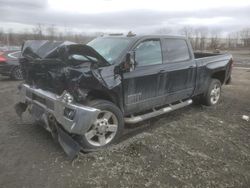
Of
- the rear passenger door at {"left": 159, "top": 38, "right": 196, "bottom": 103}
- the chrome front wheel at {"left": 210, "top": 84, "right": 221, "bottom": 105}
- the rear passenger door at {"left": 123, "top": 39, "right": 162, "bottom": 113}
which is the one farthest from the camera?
the chrome front wheel at {"left": 210, "top": 84, "right": 221, "bottom": 105}

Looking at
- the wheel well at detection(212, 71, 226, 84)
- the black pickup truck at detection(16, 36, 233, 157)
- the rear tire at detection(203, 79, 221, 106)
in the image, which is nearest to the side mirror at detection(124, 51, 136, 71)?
the black pickup truck at detection(16, 36, 233, 157)

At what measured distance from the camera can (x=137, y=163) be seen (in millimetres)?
3877

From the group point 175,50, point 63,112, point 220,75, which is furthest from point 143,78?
point 220,75

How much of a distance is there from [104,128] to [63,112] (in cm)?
73

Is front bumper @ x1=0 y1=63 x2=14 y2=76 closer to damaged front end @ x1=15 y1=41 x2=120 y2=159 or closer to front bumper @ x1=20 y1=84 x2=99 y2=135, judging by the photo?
damaged front end @ x1=15 y1=41 x2=120 y2=159

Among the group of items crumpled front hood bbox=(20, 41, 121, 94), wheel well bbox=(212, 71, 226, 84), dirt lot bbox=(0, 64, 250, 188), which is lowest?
dirt lot bbox=(0, 64, 250, 188)

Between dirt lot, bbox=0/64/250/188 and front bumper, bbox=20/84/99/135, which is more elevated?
front bumper, bbox=20/84/99/135

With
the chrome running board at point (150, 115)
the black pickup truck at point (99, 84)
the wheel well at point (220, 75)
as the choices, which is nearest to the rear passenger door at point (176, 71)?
the black pickup truck at point (99, 84)

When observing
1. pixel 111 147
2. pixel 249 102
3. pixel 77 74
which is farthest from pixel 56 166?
pixel 249 102

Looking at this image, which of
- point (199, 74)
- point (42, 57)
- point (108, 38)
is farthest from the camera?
point (199, 74)

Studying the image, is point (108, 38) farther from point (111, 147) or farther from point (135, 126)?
point (111, 147)

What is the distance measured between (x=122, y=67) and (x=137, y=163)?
5.08ft

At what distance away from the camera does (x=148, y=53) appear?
5031 millimetres

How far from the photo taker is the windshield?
4.71 metres
